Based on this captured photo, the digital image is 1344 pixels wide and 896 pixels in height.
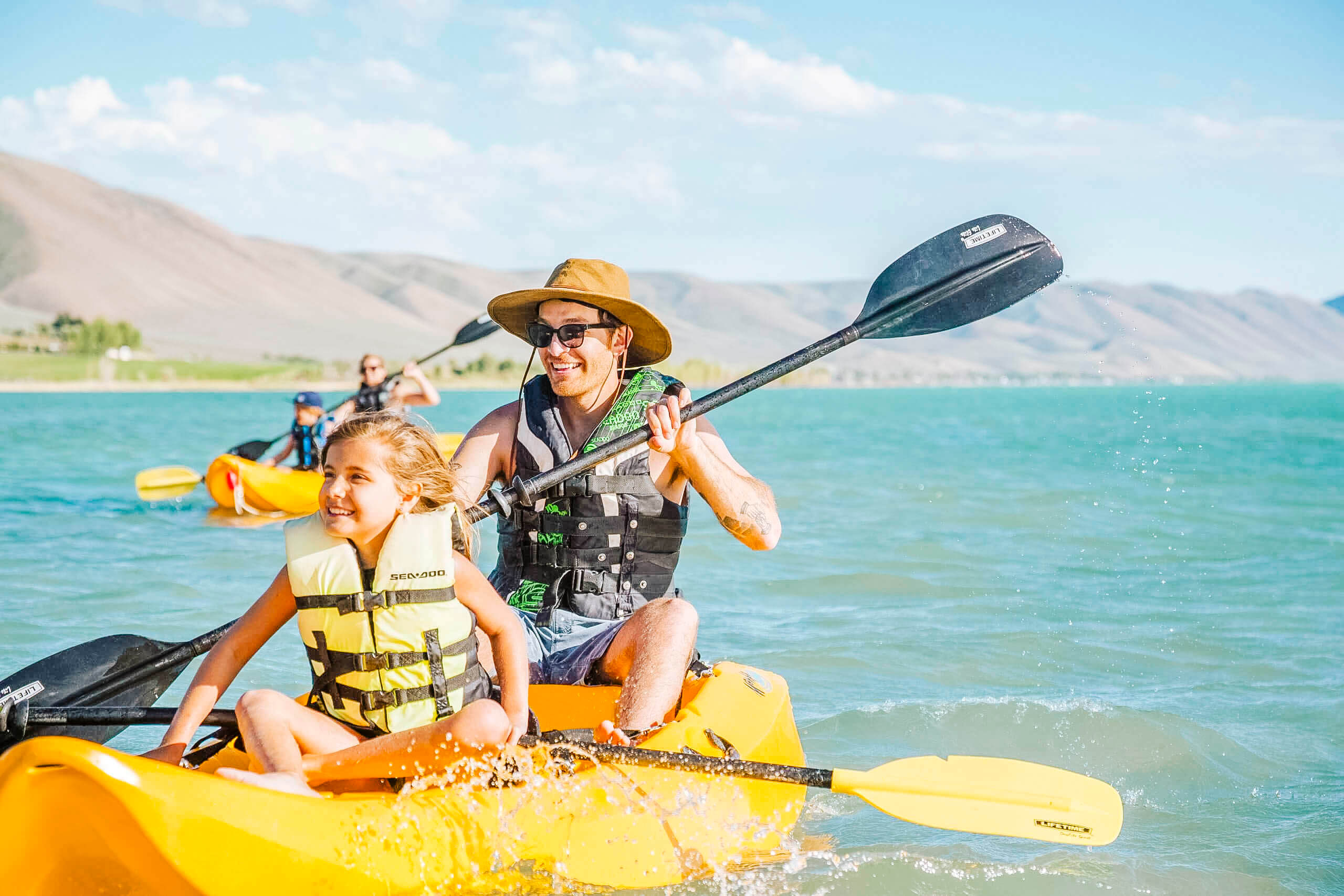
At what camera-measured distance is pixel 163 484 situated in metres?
10.9

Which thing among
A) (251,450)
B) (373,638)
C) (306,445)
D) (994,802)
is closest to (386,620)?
(373,638)

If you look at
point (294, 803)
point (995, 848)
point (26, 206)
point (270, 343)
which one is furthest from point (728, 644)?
point (26, 206)

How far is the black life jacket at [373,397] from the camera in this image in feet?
32.1

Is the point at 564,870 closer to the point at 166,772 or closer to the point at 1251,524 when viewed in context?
the point at 166,772

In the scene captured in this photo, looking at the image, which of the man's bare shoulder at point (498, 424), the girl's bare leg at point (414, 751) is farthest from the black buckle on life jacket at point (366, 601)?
the man's bare shoulder at point (498, 424)

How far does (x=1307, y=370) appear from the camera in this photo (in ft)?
645

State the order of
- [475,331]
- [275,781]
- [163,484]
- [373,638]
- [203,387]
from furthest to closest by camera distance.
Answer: [203,387], [163,484], [475,331], [373,638], [275,781]

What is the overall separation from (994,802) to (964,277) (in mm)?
1795

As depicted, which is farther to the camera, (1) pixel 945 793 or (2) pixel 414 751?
(1) pixel 945 793

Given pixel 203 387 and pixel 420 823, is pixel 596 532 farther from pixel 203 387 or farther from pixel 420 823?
pixel 203 387

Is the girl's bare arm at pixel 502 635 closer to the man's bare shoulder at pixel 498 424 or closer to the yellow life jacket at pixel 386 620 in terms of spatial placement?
the yellow life jacket at pixel 386 620

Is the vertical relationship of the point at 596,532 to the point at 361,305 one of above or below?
below

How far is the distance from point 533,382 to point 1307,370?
21772cm

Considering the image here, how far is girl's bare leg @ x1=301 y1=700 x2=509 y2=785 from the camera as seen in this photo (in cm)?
257
